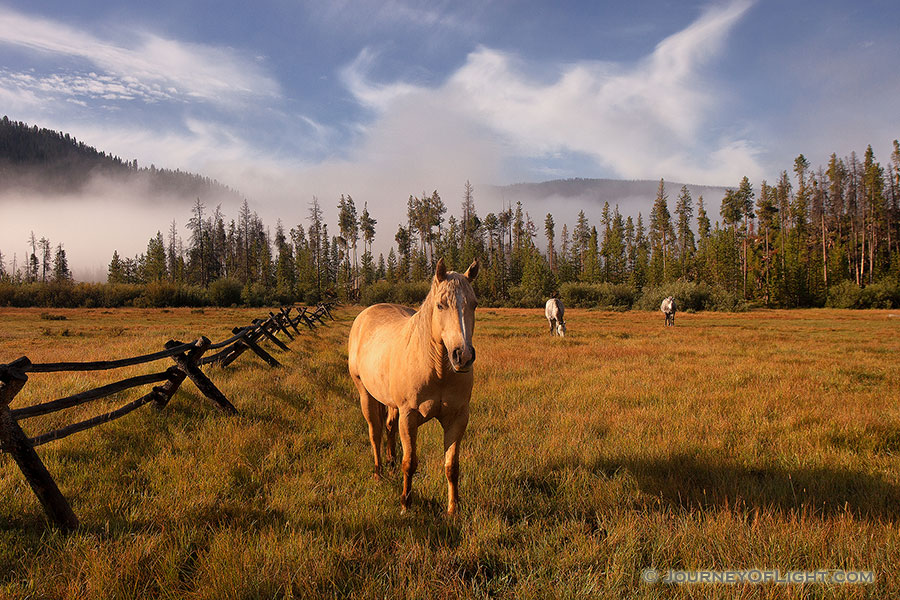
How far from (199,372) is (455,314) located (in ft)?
15.9

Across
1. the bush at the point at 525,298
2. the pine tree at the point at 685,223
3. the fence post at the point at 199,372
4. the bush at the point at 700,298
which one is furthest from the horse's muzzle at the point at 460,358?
the pine tree at the point at 685,223

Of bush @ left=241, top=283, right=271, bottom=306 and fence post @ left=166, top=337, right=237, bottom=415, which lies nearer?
fence post @ left=166, top=337, right=237, bottom=415

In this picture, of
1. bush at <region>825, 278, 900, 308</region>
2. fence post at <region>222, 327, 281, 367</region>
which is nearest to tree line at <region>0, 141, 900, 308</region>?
bush at <region>825, 278, 900, 308</region>

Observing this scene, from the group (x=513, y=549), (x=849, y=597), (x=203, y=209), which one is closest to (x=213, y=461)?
Answer: (x=513, y=549)

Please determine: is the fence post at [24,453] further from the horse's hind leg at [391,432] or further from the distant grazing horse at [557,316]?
the distant grazing horse at [557,316]

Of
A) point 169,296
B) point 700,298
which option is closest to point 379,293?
point 169,296

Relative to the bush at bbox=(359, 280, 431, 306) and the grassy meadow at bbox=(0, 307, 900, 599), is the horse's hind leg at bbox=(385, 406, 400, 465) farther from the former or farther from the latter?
the bush at bbox=(359, 280, 431, 306)

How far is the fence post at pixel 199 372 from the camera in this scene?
5.63 m

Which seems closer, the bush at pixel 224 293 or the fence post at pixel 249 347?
the fence post at pixel 249 347

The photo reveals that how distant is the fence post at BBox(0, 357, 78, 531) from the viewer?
2.77 meters

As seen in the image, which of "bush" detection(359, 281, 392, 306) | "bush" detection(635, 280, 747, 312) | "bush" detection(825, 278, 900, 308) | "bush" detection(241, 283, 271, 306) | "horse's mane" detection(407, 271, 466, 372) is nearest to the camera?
"horse's mane" detection(407, 271, 466, 372)

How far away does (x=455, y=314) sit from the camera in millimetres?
2857

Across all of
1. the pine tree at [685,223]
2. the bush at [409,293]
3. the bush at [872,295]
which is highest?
the pine tree at [685,223]

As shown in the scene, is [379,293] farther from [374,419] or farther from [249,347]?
[374,419]
